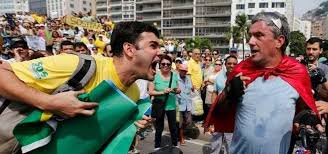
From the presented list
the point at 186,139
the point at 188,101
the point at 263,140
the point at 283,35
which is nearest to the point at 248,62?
the point at 283,35

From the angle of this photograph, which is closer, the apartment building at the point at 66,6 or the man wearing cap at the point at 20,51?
the man wearing cap at the point at 20,51

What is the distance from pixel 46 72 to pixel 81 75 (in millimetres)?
181

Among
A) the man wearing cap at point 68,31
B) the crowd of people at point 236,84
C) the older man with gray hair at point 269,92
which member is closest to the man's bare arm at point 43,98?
the crowd of people at point 236,84

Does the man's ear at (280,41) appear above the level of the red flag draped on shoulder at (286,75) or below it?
above

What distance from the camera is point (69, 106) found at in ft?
6.36

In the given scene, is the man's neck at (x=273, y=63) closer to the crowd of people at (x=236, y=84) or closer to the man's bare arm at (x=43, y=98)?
the crowd of people at (x=236, y=84)

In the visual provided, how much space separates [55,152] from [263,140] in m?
1.41

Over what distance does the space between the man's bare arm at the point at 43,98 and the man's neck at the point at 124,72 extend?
1.22 feet

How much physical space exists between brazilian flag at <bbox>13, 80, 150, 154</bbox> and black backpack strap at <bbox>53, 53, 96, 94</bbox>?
0.35ft

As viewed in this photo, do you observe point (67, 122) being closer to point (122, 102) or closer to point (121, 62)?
point (122, 102)

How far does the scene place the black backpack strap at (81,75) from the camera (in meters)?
2.06

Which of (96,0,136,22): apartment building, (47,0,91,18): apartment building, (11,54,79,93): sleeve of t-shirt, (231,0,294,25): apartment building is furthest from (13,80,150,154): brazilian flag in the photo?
(47,0,91,18): apartment building

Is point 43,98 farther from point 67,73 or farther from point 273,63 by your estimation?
point 273,63

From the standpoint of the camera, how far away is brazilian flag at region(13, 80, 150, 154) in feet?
6.38
